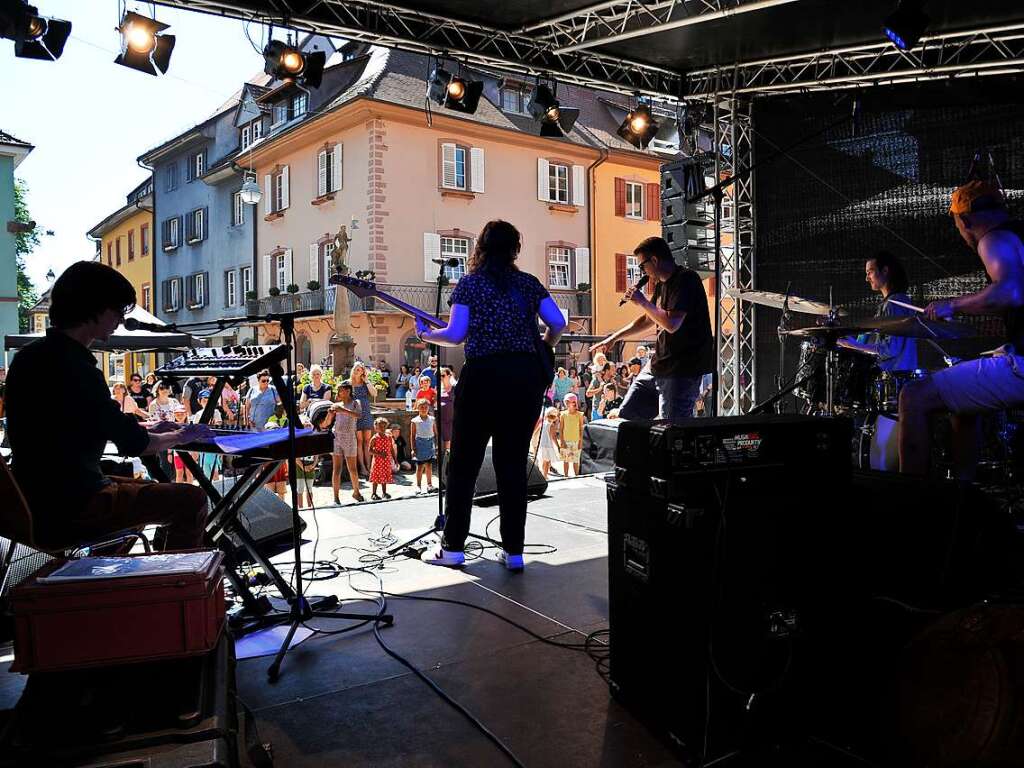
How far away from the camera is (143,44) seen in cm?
624

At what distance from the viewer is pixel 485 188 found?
2464 cm

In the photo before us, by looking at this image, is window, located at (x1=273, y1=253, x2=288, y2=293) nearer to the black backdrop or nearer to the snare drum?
the black backdrop

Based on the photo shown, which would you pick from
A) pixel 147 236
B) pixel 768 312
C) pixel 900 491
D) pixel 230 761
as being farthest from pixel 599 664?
pixel 147 236

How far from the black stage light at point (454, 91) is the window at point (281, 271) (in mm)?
20430

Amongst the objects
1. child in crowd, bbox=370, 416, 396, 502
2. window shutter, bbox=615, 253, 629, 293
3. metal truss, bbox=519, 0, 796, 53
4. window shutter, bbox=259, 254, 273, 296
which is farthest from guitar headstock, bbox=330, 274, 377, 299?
window shutter, bbox=259, 254, 273, 296

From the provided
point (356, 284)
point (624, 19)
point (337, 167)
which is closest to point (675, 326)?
point (356, 284)

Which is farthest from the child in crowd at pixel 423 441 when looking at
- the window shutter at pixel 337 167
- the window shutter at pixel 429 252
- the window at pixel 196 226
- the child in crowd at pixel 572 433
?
the window at pixel 196 226

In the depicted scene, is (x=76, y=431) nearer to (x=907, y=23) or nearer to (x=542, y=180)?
(x=907, y=23)

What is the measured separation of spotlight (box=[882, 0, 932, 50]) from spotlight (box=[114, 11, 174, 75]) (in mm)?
5602

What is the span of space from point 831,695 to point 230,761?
63.2 inches

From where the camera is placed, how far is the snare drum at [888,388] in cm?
505

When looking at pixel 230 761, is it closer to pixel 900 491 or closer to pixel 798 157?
pixel 900 491

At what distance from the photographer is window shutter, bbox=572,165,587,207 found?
26312 mm

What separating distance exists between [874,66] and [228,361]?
670 cm
